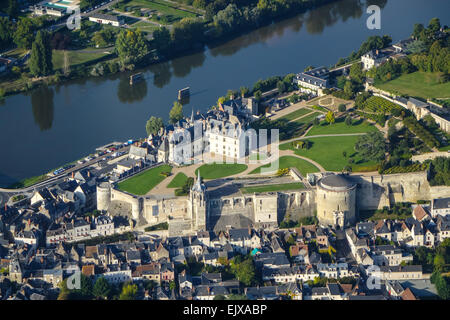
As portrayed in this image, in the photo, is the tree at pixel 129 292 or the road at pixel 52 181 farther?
the road at pixel 52 181

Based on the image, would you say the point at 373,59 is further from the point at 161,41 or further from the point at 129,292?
the point at 129,292

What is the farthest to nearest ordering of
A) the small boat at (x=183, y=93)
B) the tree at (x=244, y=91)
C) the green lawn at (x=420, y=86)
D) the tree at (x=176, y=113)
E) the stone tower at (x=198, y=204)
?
the small boat at (x=183, y=93)
the tree at (x=244, y=91)
the green lawn at (x=420, y=86)
the tree at (x=176, y=113)
the stone tower at (x=198, y=204)

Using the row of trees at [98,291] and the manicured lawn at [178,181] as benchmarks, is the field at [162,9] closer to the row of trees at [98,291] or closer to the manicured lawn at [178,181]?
the manicured lawn at [178,181]

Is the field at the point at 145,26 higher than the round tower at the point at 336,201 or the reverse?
higher

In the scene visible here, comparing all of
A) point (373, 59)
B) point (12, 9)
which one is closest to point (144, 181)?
point (373, 59)

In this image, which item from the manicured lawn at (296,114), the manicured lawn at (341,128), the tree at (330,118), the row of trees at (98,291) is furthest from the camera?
the manicured lawn at (296,114)

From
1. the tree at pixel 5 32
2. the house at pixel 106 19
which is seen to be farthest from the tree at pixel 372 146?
the tree at pixel 5 32
